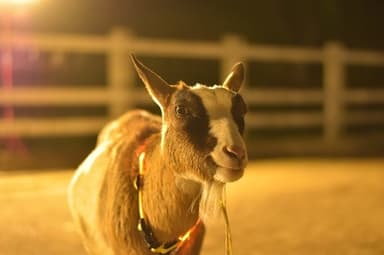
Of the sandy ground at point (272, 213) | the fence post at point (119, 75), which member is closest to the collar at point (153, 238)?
the sandy ground at point (272, 213)

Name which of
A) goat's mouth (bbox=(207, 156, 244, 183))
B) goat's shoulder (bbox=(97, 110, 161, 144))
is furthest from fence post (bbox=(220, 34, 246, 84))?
goat's mouth (bbox=(207, 156, 244, 183))

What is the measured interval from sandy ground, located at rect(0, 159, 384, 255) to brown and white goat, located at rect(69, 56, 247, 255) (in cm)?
171

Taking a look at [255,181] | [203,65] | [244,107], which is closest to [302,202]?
[255,181]

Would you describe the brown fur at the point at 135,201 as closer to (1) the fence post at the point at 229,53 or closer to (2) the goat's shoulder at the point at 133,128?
(2) the goat's shoulder at the point at 133,128

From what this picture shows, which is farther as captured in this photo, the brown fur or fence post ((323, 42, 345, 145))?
fence post ((323, 42, 345, 145))

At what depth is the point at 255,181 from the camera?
906 centimetres

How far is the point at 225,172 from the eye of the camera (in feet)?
10.1

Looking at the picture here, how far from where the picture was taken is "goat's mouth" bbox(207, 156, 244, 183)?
3.08 meters

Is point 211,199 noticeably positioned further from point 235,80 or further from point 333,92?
point 333,92

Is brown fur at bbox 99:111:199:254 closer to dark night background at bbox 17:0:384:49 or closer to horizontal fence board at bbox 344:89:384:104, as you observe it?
horizontal fence board at bbox 344:89:384:104

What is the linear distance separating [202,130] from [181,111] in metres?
0.16

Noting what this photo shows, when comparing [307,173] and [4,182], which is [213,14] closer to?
[307,173]

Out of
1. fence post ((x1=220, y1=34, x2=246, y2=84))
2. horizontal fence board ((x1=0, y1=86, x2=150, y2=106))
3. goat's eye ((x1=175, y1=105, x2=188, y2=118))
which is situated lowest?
goat's eye ((x1=175, y1=105, x2=188, y2=118))

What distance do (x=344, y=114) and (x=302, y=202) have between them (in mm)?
6301
